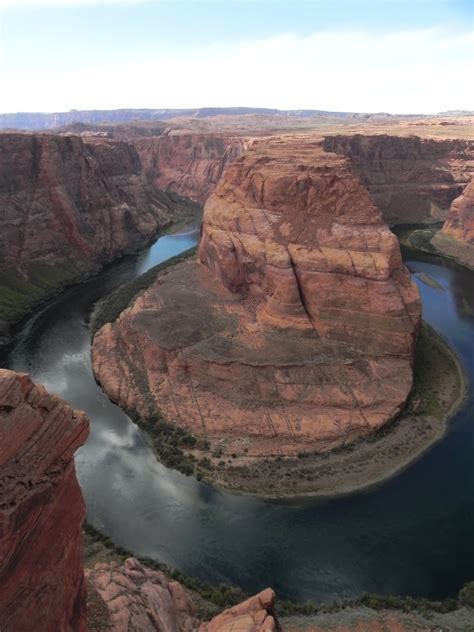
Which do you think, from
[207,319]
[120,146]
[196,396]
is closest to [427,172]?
[120,146]

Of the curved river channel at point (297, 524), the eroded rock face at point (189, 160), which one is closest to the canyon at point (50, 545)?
the curved river channel at point (297, 524)

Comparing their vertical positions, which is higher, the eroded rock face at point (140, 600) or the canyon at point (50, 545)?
the canyon at point (50, 545)

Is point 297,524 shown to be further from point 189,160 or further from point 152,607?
point 189,160

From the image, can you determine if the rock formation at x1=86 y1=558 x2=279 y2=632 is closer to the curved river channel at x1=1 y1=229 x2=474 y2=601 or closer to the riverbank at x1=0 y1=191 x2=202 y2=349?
the curved river channel at x1=1 y1=229 x2=474 y2=601

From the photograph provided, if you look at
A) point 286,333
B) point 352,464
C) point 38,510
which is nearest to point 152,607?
point 38,510

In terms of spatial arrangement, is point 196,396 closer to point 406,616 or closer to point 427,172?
point 406,616

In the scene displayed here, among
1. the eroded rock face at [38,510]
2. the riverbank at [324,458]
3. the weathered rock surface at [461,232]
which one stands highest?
the eroded rock face at [38,510]

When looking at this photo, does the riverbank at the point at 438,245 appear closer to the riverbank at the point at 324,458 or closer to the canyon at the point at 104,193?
the canyon at the point at 104,193

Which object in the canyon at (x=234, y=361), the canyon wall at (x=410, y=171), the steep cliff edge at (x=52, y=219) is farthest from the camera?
the canyon wall at (x=410, y=171)
